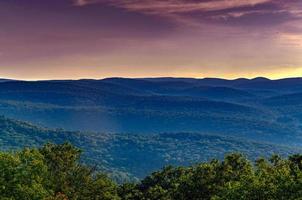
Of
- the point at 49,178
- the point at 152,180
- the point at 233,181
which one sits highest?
the point at 233,181

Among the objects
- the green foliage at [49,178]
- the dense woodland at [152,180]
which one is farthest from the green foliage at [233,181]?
the green foliage at [49,178]

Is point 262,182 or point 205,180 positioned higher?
point 262,182

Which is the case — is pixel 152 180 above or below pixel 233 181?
below

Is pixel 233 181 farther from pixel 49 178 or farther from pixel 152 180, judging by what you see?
pixel 152 180

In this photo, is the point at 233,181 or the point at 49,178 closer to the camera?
the point at 233,181

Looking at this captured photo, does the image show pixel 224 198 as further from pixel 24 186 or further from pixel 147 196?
pixel 147 196

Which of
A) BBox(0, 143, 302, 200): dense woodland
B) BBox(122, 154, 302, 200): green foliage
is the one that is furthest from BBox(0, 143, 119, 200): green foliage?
BBox(122, 154, 302, 200): green foliage

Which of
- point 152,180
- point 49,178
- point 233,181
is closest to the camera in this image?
point 233,181

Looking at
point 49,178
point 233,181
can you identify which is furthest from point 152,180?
point 233,181

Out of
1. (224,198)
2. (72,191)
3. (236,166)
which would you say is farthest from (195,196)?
(224,198)
